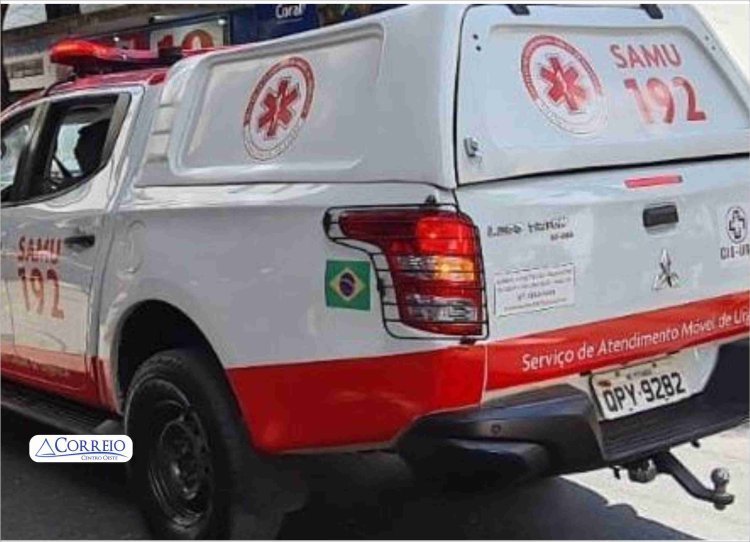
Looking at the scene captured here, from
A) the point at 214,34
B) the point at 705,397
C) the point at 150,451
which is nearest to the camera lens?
the point at 705,397

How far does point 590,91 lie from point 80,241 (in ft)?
6.90

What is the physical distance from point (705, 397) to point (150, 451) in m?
2.04

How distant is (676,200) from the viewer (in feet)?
10.3

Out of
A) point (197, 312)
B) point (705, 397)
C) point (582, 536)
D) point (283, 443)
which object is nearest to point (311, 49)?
point (197, 312)

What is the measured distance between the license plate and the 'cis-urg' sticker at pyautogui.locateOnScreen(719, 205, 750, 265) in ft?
1.39

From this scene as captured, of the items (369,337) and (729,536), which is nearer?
(369,337)

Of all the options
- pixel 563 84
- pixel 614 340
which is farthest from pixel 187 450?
pixel 563 84

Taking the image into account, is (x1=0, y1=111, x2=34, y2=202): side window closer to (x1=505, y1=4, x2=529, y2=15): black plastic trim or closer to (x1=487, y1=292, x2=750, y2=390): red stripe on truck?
(x1=505, y1=4, x2=529, y2=15): black plastic trim

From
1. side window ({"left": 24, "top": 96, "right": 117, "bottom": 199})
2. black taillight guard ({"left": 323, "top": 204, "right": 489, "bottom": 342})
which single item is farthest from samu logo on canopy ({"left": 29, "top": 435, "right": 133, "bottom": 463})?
black taillight guard ({"left": 323, "top": 204, "right": 489, "bottom": 342})

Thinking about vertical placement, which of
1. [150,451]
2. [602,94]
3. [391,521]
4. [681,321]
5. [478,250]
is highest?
[602,94]

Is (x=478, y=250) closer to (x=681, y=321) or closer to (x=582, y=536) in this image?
(x=681, y=321)

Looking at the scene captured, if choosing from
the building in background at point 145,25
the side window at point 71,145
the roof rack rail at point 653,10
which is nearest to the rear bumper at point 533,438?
the roof rack rail at point 653,10

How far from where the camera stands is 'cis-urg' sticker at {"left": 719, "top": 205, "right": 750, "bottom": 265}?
3287 mm

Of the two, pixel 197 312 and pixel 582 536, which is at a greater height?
pixel 197 312
